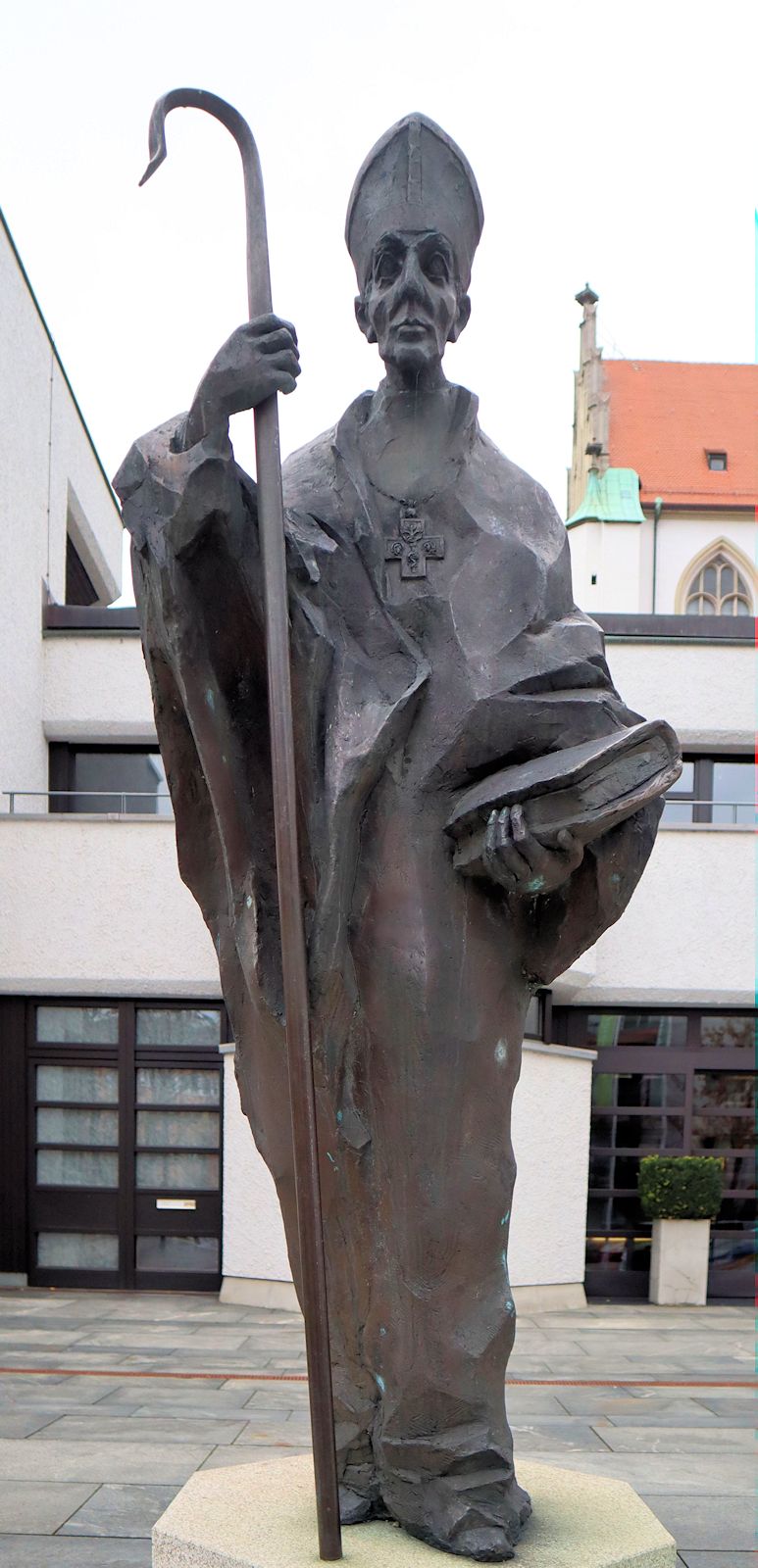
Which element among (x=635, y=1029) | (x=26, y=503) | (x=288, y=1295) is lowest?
(x=288, y=1295)

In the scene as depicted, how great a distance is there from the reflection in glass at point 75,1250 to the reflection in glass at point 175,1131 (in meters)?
0.92

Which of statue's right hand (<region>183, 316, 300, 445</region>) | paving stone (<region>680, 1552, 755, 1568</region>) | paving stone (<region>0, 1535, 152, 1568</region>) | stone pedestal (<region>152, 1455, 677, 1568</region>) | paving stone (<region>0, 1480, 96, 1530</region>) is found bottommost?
paving stone (<region>0, 1480, 96, 1530</region>)

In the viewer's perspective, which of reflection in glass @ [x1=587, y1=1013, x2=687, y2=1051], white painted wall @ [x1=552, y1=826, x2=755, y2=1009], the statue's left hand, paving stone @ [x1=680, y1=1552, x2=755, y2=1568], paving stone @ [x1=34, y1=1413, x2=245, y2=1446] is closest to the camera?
the statue's left hand

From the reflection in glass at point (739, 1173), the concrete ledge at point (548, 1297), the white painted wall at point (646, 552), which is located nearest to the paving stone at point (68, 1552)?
the concrete ledge at point (548, 1297)

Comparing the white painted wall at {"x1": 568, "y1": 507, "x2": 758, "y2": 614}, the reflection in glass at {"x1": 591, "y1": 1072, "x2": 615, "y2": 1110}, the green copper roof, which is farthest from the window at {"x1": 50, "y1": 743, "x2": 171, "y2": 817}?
the green copper roof

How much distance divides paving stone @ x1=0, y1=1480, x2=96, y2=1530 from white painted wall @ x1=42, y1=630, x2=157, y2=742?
10.2 metres

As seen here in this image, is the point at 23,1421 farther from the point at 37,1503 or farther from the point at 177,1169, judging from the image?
the point at 177,1169

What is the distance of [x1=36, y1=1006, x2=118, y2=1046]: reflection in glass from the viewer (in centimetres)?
1367

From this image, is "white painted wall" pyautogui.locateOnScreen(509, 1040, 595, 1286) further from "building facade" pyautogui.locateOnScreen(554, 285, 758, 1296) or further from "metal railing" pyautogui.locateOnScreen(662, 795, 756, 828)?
"metal railing" pyautogui.locateOnScreen(662, 795, 756, 828)

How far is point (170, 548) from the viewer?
8.61ft

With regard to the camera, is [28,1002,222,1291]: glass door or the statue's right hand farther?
[28,1002,222,1291]: glass door

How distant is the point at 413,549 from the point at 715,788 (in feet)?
42.3

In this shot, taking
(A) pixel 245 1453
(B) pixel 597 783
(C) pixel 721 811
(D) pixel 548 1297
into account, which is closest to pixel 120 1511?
(A) pixel 245 1453

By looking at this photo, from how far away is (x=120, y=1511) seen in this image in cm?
492
